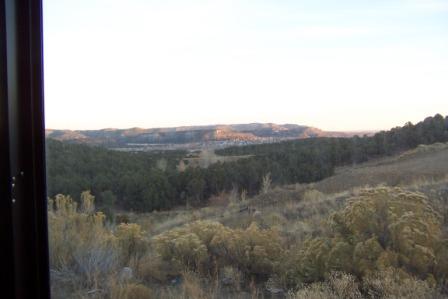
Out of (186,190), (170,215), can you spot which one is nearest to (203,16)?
(170,215)

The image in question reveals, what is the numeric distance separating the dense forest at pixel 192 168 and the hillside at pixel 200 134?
0.27 m

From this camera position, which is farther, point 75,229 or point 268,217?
point 268,217

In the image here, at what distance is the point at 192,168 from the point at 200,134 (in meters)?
2.70

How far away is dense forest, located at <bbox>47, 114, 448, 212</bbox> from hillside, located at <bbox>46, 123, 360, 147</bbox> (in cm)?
27

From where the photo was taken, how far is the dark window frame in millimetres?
1733

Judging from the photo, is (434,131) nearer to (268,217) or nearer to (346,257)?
(268,217)

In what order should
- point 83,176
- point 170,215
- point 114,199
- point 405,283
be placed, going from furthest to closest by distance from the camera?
1. point 170,215
2. point 114,199
3. point 83,176
4. point 405,283

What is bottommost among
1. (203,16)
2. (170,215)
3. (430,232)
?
(170,215)

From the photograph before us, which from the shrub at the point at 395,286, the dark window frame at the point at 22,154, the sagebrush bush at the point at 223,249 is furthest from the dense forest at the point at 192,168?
the shrub at the point at 395,286

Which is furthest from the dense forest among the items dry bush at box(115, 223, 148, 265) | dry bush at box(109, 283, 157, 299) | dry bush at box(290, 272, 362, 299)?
dry bush at box(290, 272, 362, 299)

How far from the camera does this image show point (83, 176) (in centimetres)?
631

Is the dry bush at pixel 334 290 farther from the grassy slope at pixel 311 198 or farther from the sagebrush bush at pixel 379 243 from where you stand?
the grassy slope at pixel 311 198

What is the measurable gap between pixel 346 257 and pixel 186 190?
613 cm

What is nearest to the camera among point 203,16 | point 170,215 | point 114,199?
point 203,16
